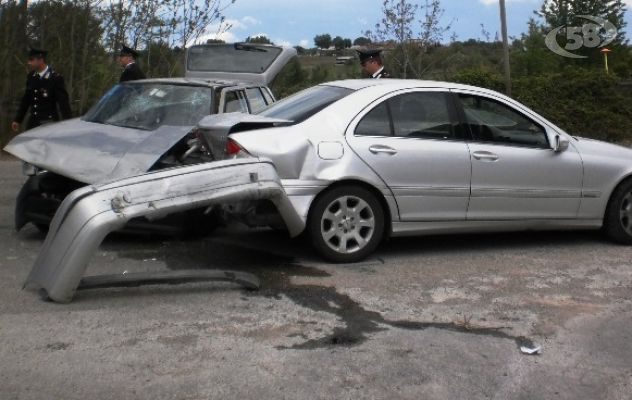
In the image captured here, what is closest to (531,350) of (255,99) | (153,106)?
(153,106)

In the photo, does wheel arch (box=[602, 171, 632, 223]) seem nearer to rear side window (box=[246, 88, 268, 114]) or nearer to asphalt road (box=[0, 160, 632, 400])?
asphalt road (box=[0, 160, 632, 400])

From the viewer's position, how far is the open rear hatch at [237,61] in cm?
1034

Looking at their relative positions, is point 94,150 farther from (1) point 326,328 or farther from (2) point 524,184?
(2) point 524,184

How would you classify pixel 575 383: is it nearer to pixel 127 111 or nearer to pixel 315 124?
pixel 315 124

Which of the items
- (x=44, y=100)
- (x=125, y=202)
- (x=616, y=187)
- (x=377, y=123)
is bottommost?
(x=616, y=187)

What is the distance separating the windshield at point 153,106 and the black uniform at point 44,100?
66.2 inches

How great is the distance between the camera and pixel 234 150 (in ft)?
20.6

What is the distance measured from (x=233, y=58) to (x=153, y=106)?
2.81 metres

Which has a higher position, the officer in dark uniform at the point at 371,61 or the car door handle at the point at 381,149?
the officer in dark uniform at the point at 371,61

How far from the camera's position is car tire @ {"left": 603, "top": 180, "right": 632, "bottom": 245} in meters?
7.52

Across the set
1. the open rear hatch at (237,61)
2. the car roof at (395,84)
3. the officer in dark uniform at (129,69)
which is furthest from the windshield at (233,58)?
the car roof at (395,84)

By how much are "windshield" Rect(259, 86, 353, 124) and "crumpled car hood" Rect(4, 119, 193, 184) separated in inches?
34.8

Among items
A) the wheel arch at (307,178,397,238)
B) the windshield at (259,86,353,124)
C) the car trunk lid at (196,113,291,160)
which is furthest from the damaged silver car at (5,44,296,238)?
the wheel arch at (307,178,397,238)

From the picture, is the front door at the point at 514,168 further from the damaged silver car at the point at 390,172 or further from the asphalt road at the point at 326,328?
the asphalt road at the point at 326,328
